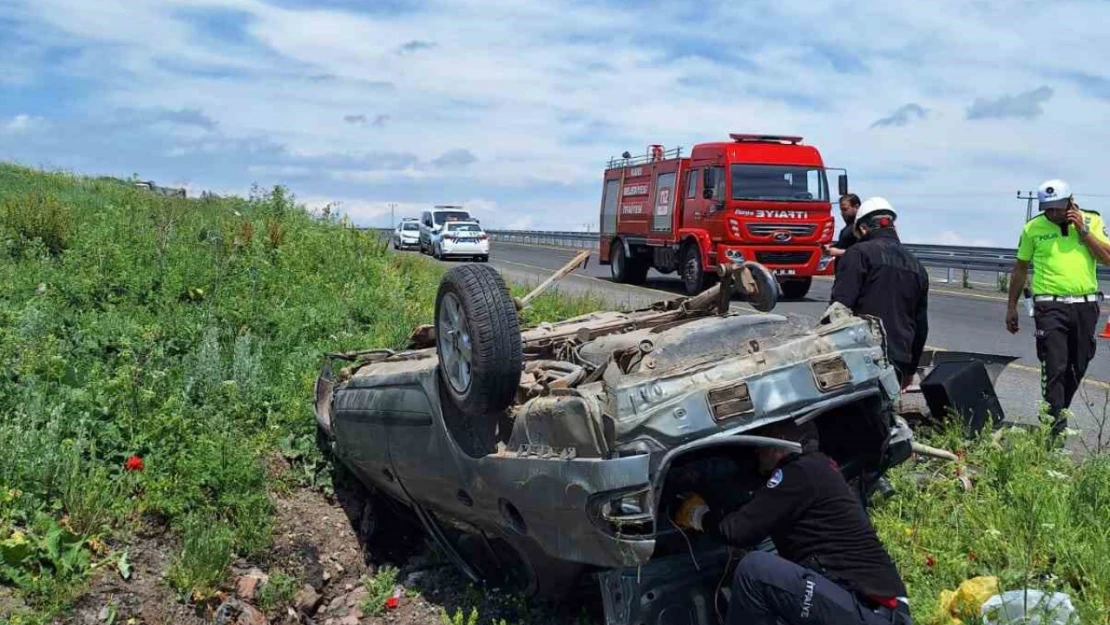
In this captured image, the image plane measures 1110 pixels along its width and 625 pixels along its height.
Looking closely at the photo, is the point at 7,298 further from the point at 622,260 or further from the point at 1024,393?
the point at 622,260

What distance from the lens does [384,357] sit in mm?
5793

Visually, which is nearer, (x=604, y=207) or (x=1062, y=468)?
(x=1062, y=468)

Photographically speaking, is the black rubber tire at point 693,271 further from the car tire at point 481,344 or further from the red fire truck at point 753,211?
the car tire at point 481,344

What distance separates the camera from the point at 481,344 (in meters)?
3.79

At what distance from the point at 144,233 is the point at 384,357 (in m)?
5.34

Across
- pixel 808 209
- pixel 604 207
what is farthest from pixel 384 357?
pixel 604 207

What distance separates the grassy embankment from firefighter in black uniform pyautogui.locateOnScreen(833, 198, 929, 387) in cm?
63

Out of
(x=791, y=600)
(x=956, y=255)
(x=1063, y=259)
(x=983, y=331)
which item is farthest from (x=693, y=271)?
(x=791, y=600)

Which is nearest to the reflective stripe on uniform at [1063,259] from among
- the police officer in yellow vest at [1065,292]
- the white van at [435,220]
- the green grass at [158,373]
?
the police officer in yellow vest at [1065,292]

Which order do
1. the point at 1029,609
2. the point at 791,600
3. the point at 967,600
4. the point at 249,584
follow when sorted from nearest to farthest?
the point at 791,600, the point at 1029,609, the point at 967,600, the point at 249,584

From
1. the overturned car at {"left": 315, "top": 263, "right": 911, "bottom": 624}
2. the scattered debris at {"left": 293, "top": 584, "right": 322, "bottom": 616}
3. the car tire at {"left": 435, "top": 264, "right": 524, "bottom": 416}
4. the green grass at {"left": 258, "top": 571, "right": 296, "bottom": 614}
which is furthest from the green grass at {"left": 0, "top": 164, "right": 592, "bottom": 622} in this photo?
the car tire at {"left": 435, "top": 264, "right": 524, "bottom": 416}

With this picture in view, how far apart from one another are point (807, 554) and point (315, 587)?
2.94 m

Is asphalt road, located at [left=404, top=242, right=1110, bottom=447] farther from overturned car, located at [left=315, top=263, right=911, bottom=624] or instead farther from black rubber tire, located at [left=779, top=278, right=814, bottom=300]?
overturned car, located at [left=315, top=263, right=911, bottom=624]

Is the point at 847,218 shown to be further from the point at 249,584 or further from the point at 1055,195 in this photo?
the point at 249,584
